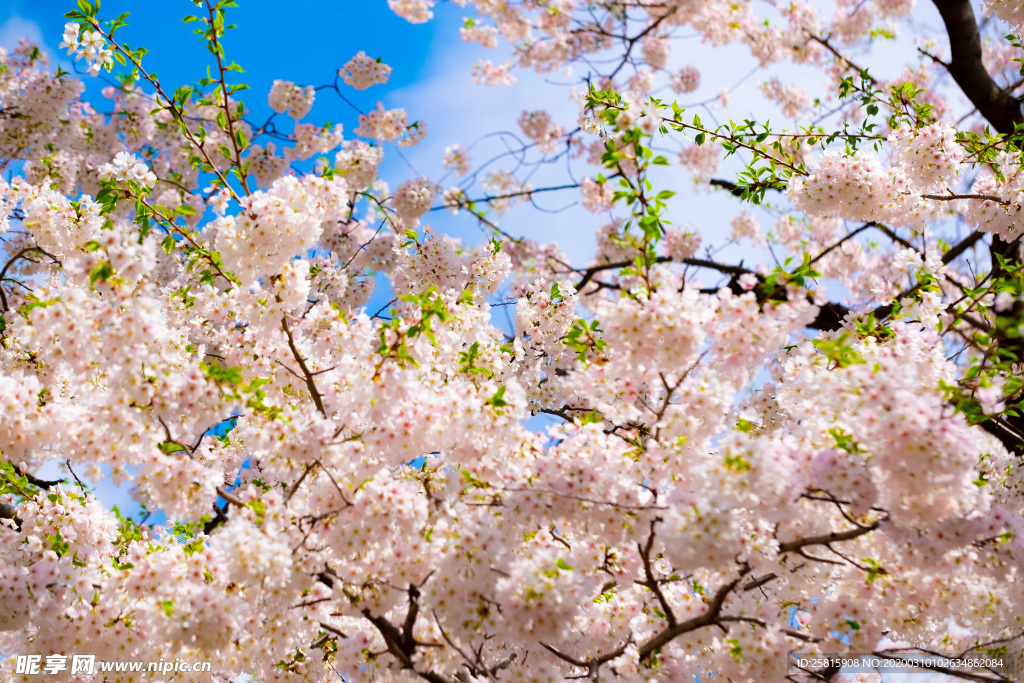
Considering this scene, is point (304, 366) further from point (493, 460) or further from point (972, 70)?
point (972, 70)

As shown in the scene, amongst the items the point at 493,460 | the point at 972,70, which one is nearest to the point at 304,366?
the point at 493,460

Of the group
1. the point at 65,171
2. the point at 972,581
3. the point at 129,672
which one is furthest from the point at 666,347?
the point at 65,171

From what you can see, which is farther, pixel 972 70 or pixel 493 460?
pixel 972 70

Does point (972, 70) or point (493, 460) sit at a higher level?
point (972, 70)

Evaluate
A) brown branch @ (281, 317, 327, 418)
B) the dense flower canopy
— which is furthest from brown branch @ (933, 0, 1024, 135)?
brown branch @ (281, 317, 327, 418)

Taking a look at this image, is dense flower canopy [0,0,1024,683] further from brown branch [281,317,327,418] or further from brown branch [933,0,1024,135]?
brown branch [933,0,1024,135]

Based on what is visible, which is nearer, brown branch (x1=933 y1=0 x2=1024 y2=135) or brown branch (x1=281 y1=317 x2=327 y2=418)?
brown branch (x1=281 y1=317 x2=327 y2=418)

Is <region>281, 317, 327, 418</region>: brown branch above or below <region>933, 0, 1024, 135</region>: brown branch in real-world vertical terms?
below

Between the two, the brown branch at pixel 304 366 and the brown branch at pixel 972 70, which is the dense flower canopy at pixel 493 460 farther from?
the brown branch at pixel 972 70

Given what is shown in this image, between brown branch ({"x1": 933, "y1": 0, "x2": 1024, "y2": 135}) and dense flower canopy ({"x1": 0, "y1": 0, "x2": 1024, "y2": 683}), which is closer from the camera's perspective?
dense flower canopy ({"x1": 0, "y1": 0, "x2": 1024, "y2": 683})

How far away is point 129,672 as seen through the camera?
13.6 ft

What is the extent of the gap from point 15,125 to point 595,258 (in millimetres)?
8445

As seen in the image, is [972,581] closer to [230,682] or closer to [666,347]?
[666,347]

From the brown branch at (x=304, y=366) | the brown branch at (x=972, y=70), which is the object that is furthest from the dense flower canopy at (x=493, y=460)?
the brown branch at (x=972, y=70)
